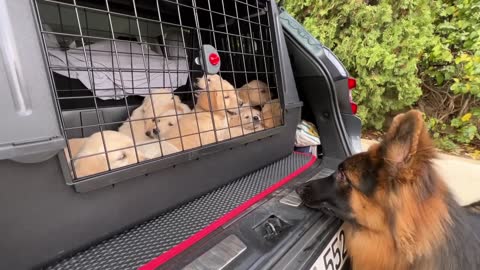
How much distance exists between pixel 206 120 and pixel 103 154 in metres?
0.75

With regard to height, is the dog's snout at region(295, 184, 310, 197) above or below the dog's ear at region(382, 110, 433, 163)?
below

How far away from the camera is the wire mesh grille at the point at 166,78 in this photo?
1.61 metres

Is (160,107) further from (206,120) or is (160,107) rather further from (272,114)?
(272,114)

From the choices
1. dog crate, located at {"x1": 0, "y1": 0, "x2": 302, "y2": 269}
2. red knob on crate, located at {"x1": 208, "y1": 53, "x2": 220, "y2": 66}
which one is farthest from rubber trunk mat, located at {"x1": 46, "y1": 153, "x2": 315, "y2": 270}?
red knob on crate, located at {"x1": 208, "y1": 53, "x2": 220, "y2": 66}

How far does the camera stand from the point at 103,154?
1164 millimetres

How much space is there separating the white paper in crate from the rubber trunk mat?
0.56 meters

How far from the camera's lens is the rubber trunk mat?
92cm

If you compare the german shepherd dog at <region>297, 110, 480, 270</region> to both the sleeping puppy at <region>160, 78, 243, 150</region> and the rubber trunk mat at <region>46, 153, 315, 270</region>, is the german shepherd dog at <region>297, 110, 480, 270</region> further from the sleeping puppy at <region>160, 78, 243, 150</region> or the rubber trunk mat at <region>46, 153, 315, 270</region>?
the sleeping puppy at <region>160, 78, 243, 150</region>

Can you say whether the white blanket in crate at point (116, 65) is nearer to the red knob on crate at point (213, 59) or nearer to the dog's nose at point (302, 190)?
the red knob on crate at point (213, 59)

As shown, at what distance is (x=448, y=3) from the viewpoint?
3.81m

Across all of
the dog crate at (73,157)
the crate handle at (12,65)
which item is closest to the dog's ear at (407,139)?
the dog crate at (73,157)

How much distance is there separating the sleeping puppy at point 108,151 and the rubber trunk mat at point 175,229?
27 centimetres

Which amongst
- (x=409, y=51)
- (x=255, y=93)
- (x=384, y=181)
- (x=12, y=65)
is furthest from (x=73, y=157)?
(x=409, y=51)

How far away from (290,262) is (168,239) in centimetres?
44
